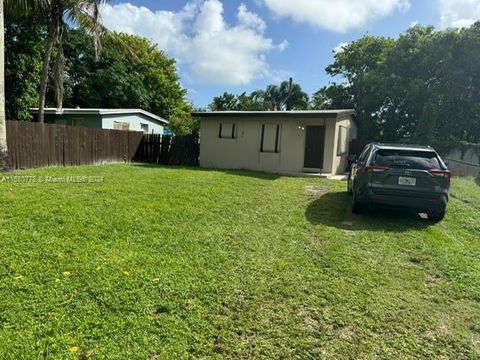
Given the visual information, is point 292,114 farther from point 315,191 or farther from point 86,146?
point 86,146

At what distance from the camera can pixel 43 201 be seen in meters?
5.88

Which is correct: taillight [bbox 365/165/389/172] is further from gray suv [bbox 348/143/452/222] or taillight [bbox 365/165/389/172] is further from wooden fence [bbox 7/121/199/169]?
A: wooden fence [bbox 7/121/199/169]

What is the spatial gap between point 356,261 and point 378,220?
2.51 m

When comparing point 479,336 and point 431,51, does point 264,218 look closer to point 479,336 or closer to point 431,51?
point 479,336

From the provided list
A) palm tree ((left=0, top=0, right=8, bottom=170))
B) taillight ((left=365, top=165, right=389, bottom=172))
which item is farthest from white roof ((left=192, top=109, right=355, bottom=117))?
palm tree ((left=0, top=0, right=8, bottom=170))

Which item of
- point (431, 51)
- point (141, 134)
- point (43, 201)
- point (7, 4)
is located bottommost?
point (43, 201)

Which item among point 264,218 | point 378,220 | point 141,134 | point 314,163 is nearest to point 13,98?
point 141,134

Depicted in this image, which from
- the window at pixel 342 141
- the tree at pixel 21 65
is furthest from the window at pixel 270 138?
the tree at pixel 21 65

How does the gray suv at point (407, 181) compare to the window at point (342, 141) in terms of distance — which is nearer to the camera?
the gray suv at point (407, 181)

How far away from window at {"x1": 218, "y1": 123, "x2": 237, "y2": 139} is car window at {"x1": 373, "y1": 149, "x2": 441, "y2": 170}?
9.39 metres

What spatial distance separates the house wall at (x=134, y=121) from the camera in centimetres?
1841

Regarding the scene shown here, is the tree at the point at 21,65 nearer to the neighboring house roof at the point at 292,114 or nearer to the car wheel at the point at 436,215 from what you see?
the neighboring house roof at the point at 292,114

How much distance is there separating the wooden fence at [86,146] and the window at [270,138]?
11.7 feet

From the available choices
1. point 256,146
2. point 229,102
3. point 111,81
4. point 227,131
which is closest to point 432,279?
point 256,146
